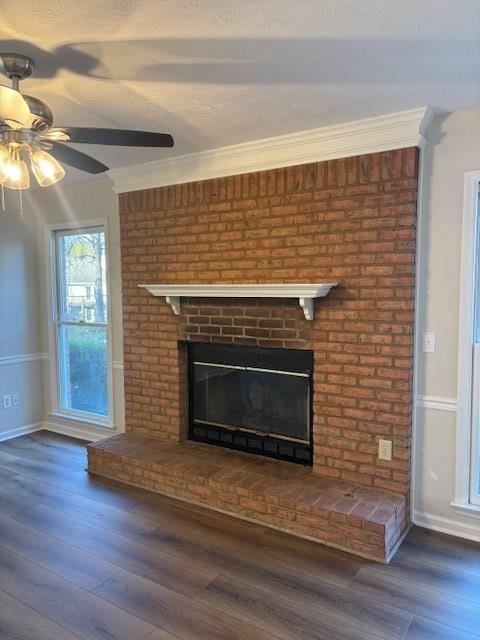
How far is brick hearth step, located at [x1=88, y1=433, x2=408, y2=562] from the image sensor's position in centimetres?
246

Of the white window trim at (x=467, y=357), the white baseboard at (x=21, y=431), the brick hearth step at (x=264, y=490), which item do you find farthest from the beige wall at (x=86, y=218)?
the white window trim at (x=467, y=357)

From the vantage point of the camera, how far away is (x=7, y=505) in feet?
9.88

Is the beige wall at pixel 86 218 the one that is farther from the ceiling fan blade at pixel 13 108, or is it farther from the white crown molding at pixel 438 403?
the white crown molding at pixel 438 403

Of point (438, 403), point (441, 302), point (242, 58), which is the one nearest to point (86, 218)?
point (242, 58)

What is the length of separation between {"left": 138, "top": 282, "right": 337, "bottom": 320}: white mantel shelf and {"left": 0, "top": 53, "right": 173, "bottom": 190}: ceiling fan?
46.4 inches

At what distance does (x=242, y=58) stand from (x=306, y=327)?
164 cm

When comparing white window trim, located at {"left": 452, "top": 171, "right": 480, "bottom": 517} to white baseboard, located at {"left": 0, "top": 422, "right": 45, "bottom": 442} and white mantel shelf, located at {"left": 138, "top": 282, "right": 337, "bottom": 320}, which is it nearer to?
white mantel shelf, located at {"left": 138, "top": 282, "right": 337, "bottom": 320}

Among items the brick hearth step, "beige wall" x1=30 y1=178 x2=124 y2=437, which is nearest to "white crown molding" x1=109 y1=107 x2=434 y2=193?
"beige wall" x1=30 y1=178 x2=124 y2=437

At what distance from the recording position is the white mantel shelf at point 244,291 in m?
2.76

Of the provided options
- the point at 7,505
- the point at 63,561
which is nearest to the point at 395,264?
the point at 63,561

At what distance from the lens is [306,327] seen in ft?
9.78

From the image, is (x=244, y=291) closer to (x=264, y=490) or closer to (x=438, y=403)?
(x=264, y=490)

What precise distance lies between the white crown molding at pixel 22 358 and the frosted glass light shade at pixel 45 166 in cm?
279

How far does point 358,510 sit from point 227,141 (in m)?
2.42
